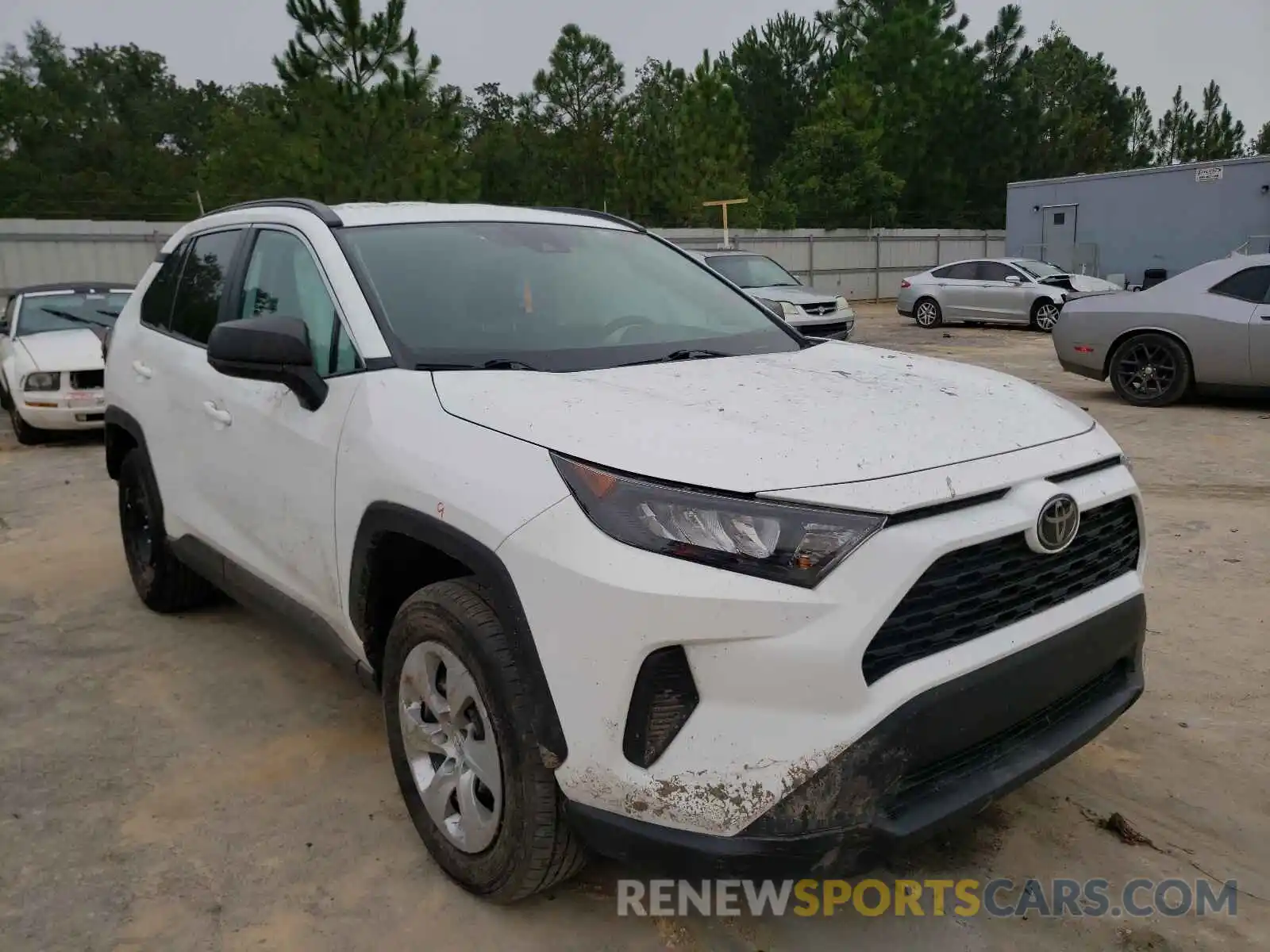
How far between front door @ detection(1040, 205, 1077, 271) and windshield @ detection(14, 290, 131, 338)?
2389cm

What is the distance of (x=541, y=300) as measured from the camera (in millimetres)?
3201

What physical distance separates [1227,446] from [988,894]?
21.4ft

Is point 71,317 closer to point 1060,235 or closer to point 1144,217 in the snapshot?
point 1144,217

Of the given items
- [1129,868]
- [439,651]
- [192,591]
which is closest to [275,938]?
[439,651]

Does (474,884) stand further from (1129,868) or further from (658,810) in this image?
(1129,868)

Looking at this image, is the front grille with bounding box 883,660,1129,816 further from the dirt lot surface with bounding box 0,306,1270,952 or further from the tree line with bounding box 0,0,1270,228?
the tree line with bounding box 0,0,1270,228

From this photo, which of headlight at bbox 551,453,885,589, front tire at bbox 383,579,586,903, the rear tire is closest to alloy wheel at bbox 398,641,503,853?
front tire at bbox 383,579,586,903

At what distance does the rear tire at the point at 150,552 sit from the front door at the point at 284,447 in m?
0.76

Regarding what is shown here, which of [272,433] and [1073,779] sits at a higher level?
[272,433]

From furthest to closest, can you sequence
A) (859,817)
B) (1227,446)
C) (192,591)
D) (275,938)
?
(1227,446) → (192,591) → (275,938) → (859,817)

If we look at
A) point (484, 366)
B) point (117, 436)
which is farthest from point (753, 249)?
point (484, 366)

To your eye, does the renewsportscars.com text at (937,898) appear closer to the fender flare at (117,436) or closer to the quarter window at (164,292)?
the fender flare at (117,436)

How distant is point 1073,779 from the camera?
3025mm

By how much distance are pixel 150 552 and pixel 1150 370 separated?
28.5ft
